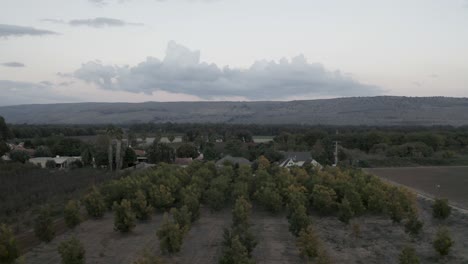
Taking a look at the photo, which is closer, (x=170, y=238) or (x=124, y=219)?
(x=170, y=238)

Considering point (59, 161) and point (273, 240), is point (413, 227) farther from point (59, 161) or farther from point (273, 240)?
point (59, 161)

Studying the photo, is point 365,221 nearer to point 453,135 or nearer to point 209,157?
point 209,157

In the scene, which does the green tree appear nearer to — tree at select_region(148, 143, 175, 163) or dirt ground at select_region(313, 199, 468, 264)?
tree at select_region(148, 143, 175, 163)

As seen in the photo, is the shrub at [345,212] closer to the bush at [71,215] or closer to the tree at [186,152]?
the bush at [71,215]

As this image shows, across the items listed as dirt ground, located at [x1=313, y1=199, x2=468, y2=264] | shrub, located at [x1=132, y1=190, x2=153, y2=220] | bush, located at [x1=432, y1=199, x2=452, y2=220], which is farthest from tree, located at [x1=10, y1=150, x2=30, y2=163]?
bush, located at [x1=432, y1=199, x2=452, y2=220]

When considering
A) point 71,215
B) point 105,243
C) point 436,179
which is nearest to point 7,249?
point 105,243
